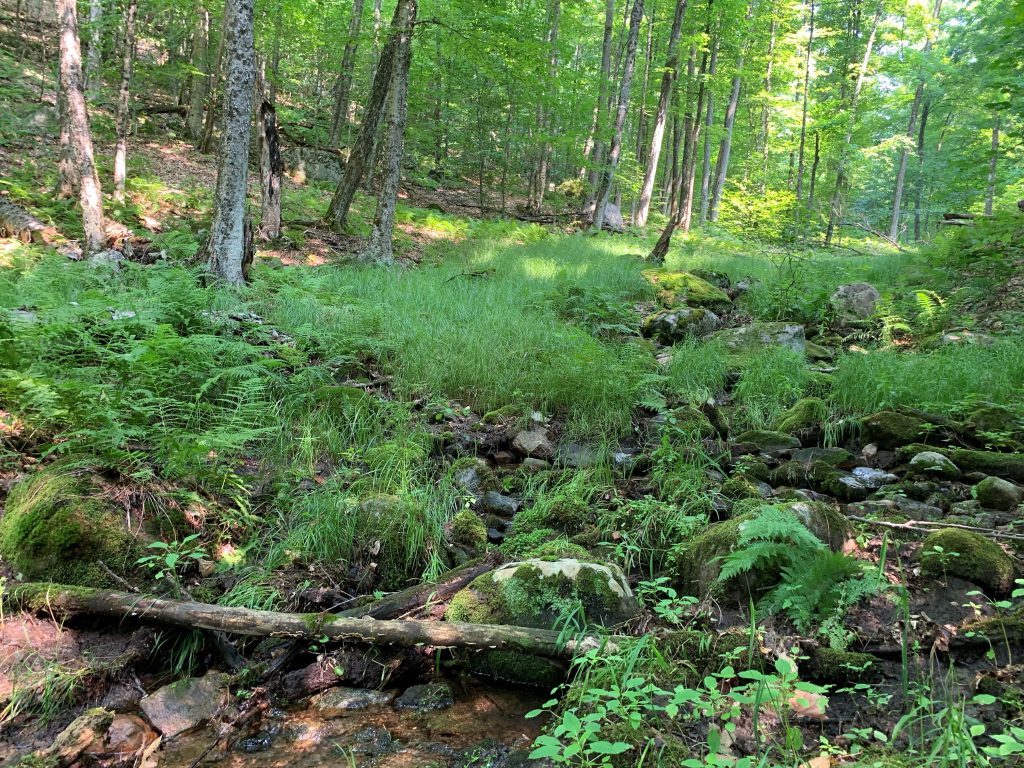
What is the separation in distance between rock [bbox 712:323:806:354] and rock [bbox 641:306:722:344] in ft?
1.80

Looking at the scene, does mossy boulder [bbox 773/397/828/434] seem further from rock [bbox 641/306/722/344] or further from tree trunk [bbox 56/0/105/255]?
tree trunk [bbox 56/0/105/255]

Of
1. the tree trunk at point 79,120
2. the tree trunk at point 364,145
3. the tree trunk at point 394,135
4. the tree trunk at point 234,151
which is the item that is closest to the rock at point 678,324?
the tree trunk at point 394,135

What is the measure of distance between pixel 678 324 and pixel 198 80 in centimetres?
1628

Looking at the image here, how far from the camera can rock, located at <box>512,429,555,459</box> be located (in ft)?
16.3

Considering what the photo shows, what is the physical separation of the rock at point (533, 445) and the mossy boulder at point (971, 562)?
106 inches

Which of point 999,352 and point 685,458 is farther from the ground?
point 999,352

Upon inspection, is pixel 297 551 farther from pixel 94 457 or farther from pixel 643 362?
pixel 643 362

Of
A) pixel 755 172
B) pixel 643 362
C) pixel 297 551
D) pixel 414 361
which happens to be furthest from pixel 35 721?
pixel 755 172

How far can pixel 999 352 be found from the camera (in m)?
6.04

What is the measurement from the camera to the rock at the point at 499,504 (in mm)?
4224

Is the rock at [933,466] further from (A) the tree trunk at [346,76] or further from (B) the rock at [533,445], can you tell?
(A) the tree trunk at [346,76]

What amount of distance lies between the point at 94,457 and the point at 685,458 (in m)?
4.05

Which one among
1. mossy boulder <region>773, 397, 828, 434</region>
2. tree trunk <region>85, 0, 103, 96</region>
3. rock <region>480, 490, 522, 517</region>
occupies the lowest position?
rock <region>480, 490, 522, 517</region>

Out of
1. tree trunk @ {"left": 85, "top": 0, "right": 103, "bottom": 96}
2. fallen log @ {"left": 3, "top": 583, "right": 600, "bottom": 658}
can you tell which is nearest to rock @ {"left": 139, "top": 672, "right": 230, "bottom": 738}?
fallen log @ {"left": 3, "top": 583, "right": 600, "bottom": 658}
